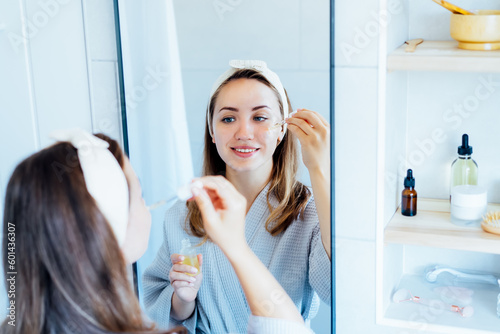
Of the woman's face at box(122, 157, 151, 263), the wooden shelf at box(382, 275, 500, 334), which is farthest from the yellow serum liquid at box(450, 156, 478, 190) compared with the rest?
the woman's face at box(122, 157, 151, 263)

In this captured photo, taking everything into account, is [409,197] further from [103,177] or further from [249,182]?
[103,177]

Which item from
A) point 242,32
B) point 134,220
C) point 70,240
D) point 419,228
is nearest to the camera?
point 70,240

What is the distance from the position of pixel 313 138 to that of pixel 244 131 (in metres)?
0.13

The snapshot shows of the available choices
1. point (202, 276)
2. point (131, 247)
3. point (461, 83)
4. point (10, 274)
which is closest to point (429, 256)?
point (461, 83)

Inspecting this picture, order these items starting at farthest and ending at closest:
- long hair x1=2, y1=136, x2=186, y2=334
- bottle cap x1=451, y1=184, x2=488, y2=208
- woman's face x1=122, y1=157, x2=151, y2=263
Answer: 1. bottle cap x1=451, y1=184, x2=488, y2=208
2. woman's face x1=122, y1=157, x2=151, y2=263
3. long hair x1=2, y1=136, x2=186, y2=334

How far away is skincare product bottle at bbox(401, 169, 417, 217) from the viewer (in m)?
1.19

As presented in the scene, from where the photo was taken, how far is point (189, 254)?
1058 millimetres

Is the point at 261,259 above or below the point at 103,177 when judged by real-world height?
below

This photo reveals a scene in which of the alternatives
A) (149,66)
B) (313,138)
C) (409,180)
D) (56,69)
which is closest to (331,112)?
(313,138)

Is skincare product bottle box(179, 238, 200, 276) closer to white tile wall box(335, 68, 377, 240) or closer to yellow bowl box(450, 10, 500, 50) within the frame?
white tile wall box(335, 68, 377, 240)

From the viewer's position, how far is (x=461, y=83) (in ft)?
3.96

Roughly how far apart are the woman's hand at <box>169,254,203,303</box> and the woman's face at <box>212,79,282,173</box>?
0.67 feet

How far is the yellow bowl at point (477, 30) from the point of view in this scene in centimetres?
102

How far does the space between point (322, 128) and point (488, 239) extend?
362 mm
